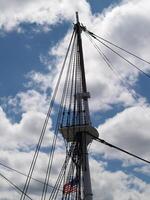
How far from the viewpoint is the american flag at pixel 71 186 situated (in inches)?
2178

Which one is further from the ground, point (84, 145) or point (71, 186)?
point (84, 145)

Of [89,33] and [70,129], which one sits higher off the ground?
[89,33]

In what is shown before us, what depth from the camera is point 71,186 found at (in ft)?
183

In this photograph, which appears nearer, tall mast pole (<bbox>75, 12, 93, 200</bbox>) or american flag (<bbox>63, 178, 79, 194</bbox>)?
tall mast pole (<bbox>75, 12, 93, 200</bbox>)

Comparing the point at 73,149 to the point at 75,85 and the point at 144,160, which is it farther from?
the point at 144,160

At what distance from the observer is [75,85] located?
58250mm

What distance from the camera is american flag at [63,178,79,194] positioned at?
5533 cm

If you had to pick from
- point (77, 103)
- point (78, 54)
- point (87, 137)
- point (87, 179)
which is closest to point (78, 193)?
point (87, 179)

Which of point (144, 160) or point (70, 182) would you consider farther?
point (70, 182)

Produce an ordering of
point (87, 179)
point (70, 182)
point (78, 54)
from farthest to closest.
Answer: point (78, 54) → point (70, 182) → point (87, 179)

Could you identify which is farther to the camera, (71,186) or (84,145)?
(84,145)

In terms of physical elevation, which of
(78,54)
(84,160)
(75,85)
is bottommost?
(84,160)

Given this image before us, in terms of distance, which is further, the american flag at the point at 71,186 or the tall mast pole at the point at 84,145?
A: the american flag at the point at 71,186

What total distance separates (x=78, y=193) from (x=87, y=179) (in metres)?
2.34
